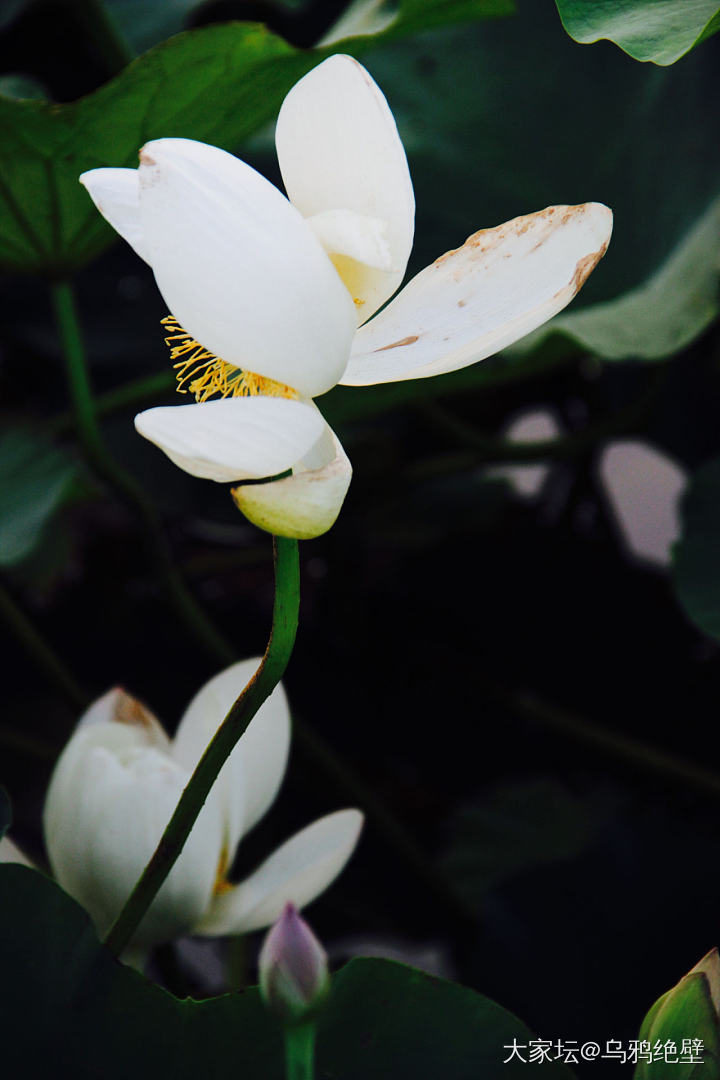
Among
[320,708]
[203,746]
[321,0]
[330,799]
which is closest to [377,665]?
[320,708]

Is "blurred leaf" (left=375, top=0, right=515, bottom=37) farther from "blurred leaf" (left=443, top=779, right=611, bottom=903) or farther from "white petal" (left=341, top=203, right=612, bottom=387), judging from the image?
"blurred leaf" (left=443, top=779, right=611, bottom=903)

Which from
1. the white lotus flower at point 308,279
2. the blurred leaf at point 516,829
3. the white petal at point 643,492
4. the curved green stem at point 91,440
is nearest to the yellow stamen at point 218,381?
the white lotus flower at point 308,279

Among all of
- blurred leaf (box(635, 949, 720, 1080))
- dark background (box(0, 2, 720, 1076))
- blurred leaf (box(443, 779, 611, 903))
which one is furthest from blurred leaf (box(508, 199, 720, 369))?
blurred leaf (box(443, 779, 611, 903))

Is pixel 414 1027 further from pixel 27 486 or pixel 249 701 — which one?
pixel 27 486

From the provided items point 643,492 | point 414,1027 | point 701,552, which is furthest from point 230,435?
point 643,492

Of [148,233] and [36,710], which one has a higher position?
[148,233]

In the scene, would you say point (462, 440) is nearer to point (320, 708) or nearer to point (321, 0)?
point (320, 708)

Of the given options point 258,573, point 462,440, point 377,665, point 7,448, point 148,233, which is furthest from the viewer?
point 258,573
